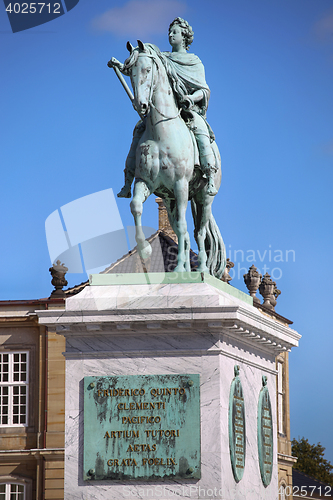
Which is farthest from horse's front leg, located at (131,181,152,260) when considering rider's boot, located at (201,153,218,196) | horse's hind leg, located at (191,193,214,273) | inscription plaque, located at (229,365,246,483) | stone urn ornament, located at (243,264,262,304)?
stone urn ornament, located at (243,264,262,304)

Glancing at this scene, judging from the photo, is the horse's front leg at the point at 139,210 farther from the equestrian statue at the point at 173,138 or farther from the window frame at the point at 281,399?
the window frame at the point at 281,399

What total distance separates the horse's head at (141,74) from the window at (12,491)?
35.1m

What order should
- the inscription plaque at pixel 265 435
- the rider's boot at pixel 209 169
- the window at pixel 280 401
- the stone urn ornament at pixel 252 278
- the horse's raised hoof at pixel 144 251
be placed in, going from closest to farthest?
the horse's raised hoof at pixel 144 251 < the rider's boot at pixel 209 169 < the inscription plaque at pixel 265 435 < the stone urn ornament at pixel 252 278 < the window at pixel 280 401

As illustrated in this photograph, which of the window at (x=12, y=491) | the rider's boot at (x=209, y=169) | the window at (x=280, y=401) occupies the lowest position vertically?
the window at (x=12, y=491)

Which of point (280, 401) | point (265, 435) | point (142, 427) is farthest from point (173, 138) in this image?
point (280, 401)

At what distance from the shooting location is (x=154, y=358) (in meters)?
12.0

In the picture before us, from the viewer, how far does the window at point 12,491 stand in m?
44.3

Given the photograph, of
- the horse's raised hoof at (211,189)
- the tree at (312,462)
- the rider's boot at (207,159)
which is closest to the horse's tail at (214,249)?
the horse's raised hoof at (211,189)

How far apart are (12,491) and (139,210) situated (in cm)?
3488

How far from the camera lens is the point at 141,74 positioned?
12.4 meters

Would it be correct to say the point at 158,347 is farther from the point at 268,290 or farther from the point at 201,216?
the point at 268,290

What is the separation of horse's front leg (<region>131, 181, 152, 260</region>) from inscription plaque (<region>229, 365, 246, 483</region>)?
1.98m

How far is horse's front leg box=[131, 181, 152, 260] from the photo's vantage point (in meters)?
12.5

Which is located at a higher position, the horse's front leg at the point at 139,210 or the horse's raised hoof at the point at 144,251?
the horse's front leg at the point at 139,210
